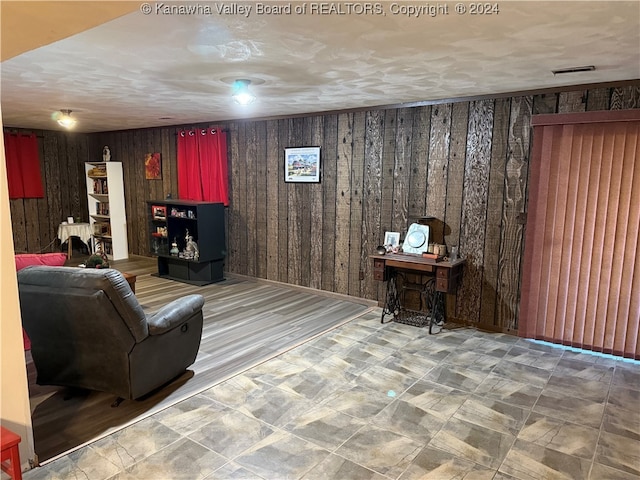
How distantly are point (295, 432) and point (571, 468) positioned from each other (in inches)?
60.4

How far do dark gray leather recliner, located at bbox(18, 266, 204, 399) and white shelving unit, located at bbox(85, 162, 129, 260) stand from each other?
204 inches

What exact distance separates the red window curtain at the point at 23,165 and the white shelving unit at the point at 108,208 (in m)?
0.85

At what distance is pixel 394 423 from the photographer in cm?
269

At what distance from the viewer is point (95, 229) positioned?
790cm

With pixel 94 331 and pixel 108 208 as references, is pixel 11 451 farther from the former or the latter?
pixel 108 208

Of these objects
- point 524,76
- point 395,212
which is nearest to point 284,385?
point 395,212

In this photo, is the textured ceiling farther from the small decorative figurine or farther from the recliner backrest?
the small decorative figurine

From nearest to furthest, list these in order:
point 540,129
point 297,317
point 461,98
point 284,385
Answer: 1. point 284,385
2. point 540,129
3. point 461,98
4. point 297,317

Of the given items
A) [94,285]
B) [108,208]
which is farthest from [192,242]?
[94,285]

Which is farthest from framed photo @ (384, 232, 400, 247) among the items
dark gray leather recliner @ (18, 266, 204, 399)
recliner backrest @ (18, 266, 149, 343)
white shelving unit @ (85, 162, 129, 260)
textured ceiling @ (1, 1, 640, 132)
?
white shelving unit @ (85, 162, 129, 260)

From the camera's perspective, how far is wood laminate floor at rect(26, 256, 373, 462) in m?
2.62

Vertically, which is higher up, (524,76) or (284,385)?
(524,76)

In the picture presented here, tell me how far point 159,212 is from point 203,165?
1035mm

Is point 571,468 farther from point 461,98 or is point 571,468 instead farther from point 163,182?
point 163,182
